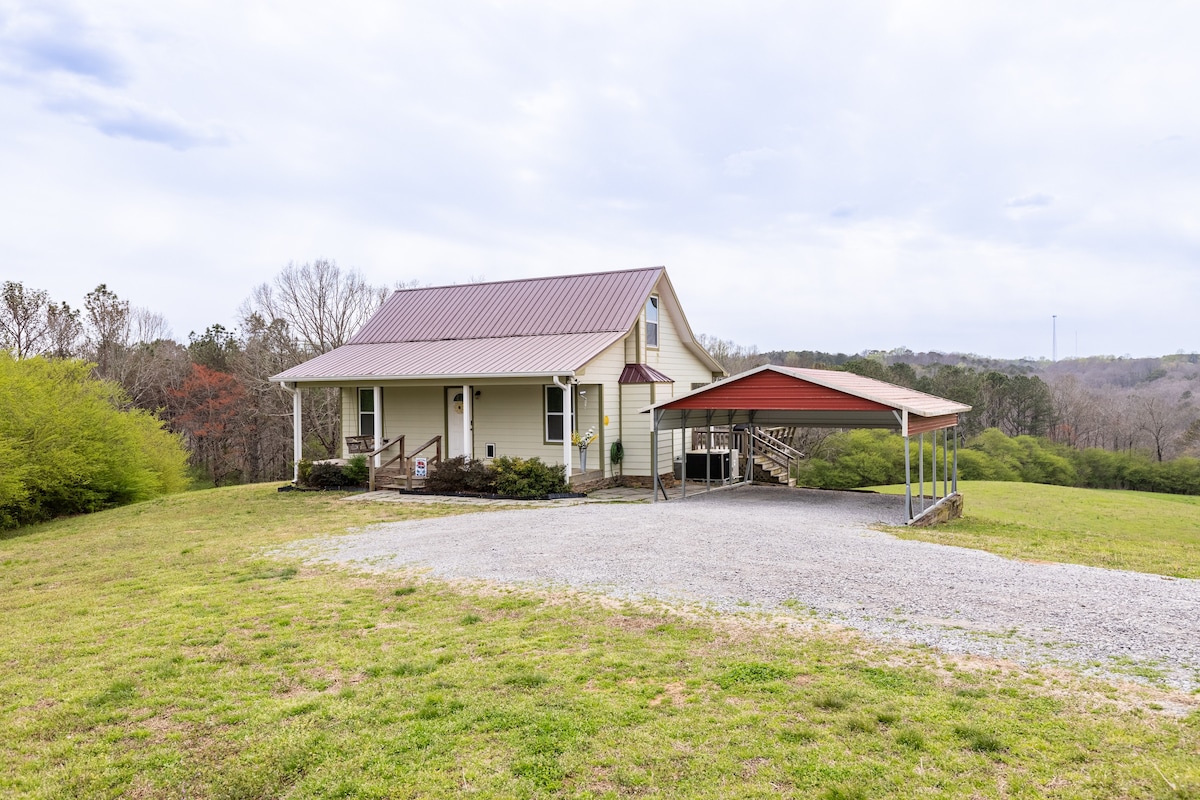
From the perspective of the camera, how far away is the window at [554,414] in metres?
18.3

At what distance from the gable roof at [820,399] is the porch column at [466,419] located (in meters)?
5.03

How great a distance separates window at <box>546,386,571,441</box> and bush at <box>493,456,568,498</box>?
5.71ft

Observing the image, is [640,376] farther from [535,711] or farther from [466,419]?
[535,711]

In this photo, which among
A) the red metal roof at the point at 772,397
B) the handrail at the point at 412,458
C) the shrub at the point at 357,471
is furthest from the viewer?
the shrub at the point at 357,471

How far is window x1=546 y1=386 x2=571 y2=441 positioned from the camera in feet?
59.9

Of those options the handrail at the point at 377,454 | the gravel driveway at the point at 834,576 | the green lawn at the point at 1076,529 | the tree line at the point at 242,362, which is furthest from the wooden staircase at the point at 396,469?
the tree line at the point at 242,362

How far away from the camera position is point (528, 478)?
644 inches

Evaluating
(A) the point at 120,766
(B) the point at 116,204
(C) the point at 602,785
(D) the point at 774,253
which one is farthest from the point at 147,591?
(D) the point at 774,253

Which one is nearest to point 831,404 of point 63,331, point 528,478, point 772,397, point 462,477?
point 772,397

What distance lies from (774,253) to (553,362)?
18185 mm

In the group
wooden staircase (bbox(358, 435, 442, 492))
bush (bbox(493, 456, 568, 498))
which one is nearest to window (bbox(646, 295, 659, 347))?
bush (bbox(493, 456, 568, 498))

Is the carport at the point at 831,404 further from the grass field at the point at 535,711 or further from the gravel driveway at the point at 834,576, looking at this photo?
the grass field at the point at 535,711

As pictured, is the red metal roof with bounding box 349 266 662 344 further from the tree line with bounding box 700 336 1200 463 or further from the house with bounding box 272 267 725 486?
the tree line with bounding box 700 336 1200 463

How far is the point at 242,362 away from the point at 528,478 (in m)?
27.0
